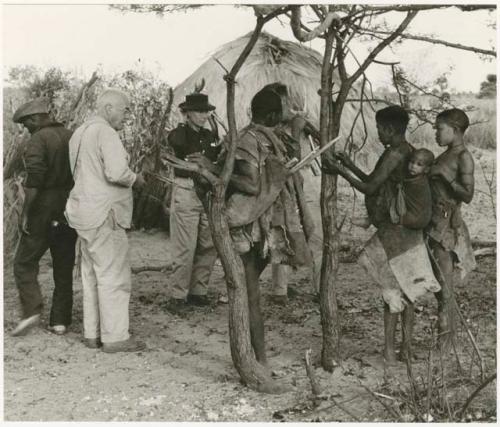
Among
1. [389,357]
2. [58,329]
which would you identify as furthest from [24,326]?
[389,357]

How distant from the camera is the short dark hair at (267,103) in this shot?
13.1 feet

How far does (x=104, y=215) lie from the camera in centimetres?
479

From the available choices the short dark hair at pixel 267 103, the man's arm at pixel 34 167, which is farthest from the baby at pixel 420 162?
the man's arm at pixel 34 167

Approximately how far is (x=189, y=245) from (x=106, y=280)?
1.29m

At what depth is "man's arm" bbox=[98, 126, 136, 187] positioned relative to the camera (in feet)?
15.4

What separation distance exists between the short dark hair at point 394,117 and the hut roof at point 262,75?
17.8 ft

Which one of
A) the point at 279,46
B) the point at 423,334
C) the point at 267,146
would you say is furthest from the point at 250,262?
the point at 279,46

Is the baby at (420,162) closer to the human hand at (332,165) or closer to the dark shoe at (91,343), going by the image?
the human hand at (332,165)

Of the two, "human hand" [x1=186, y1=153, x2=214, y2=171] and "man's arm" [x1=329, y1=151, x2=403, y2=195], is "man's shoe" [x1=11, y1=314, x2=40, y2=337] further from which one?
"man's arm" [x1=329, y1=151, x2=403, y2=195]

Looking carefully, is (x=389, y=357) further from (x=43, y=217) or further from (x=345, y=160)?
(x=43, y=217)

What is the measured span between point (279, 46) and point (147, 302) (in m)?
5.51

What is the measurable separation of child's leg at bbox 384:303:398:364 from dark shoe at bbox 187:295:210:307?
2171mm

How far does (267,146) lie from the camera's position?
3984mm

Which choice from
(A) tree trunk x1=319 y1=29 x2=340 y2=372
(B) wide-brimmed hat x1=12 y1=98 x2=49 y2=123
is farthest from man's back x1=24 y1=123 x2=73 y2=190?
(A) tree trunk x1=319 y1=29 x2=340 y2=372
